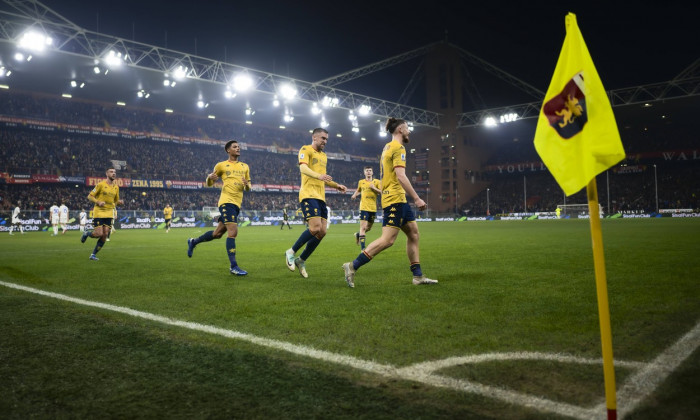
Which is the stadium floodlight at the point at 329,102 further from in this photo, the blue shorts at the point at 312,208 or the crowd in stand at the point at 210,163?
the blue shorts at the point at 312,208

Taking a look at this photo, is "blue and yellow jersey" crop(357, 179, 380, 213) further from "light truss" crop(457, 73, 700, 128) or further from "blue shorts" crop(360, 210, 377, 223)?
"light truss" crop(457, 73, 700, 128)

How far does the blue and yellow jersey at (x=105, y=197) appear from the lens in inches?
420

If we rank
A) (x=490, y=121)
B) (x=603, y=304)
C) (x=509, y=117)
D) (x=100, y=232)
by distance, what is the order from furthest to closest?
(x=490, y=121), (x=509, y=117), (x=100, y=232), (x=603, y=304)

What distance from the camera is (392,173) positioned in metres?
6.22

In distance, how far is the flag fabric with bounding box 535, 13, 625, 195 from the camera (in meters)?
2.05

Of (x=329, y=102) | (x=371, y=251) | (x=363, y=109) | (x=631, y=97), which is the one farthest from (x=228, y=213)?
(x=631, y=97)

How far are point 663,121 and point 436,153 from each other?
29.5 metres

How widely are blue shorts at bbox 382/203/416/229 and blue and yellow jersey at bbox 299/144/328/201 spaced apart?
129cm

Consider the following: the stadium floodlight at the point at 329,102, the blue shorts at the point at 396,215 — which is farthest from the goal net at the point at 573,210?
the blue shorts at the point at 396,215

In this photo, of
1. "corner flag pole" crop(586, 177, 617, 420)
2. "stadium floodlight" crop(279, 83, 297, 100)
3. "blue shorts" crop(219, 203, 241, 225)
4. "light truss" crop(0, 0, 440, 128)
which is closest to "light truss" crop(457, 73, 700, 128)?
"light truss" crop(0, 0, 440, 128)

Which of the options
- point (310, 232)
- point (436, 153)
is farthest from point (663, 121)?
point (310, 232)

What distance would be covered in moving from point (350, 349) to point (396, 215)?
323 centimetres

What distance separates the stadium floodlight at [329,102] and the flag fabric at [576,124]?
Result: 138 ft

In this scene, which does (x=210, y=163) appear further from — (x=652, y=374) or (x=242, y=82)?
(x=652, y=374)
